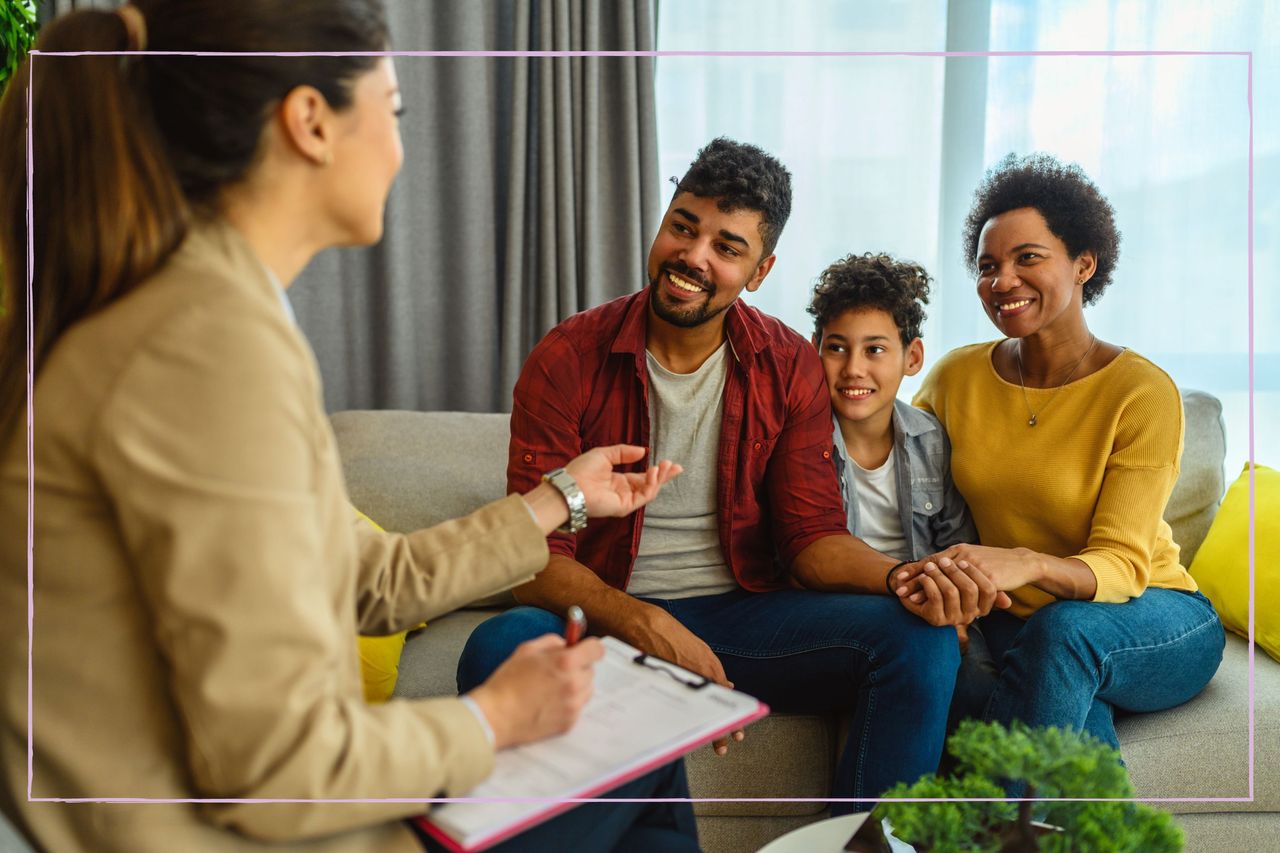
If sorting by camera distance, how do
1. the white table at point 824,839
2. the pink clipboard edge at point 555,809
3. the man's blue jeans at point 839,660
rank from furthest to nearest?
the man's blue jeans at point 839,660, the white table at point 824,839, the pink clipboard edge at point 555,809

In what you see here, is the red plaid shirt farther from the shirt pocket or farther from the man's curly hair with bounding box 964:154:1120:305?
the man's curly hair with bounding box 964:154:1120:305

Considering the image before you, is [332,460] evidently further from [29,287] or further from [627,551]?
[627,551]

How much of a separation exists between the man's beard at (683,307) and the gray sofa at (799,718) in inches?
11.0

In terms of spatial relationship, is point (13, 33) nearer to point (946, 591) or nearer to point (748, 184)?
point (748, 184)

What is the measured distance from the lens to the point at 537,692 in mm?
775

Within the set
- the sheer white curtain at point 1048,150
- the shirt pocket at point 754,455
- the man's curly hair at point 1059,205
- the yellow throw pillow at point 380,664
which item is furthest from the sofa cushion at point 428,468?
the man's curly hair at point 1059,205

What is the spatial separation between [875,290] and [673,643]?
1.64 ft

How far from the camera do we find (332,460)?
707 millimetres

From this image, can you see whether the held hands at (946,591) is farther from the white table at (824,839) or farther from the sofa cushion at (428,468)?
the sofa cushion at (428,468)

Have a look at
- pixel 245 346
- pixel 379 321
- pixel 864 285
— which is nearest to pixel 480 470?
pixel 379 321

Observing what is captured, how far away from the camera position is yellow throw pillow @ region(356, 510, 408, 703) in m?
1.04

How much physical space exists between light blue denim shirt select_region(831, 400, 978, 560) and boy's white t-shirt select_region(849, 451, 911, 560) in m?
0.01

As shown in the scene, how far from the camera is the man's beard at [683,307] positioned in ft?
4.13

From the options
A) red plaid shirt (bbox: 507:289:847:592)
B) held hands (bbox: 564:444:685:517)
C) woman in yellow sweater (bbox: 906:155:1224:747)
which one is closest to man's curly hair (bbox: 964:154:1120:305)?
woman in yellow sweater (bbox: 906:155:1224:747)
